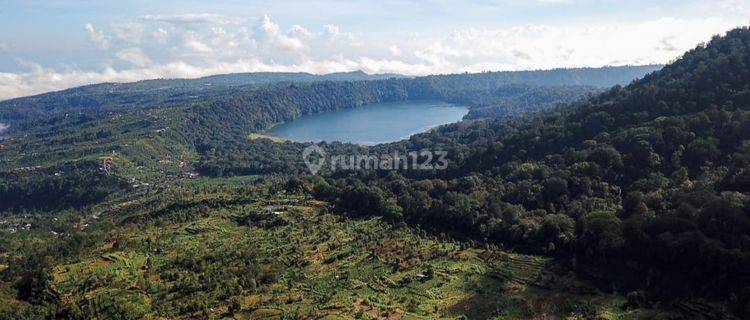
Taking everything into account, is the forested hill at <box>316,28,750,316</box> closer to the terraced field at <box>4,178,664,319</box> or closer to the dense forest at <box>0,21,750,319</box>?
the dense forest at <box>0,21,750,319</box>

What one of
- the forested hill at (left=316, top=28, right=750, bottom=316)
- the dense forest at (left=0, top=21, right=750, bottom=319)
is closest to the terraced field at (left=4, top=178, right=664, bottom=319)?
the dense forest at (left=0, top=21, right=750, bottom=319)

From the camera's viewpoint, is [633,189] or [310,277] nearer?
[310,277]

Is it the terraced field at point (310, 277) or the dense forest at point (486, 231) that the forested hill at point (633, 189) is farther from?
the terraced field at point (310, 277)

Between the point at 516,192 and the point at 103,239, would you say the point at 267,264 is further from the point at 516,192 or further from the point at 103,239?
the point at 516,192

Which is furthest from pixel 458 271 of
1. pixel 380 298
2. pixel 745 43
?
pixel 745 43

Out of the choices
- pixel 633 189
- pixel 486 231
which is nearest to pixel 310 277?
pixel 486 231

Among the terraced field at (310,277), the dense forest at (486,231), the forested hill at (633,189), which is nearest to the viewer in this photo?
the terraced field at (310,277)

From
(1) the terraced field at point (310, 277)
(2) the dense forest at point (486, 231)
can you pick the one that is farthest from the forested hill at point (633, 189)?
(1) the terraced field at point (310, 277)

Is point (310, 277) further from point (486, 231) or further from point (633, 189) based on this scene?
point (633, 189)
